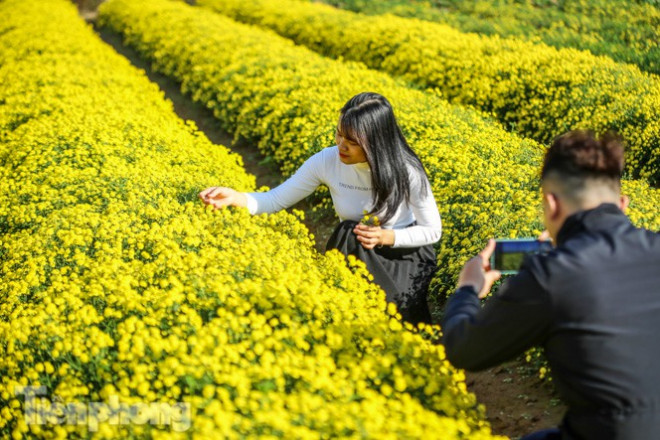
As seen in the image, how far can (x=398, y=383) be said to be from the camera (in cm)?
236

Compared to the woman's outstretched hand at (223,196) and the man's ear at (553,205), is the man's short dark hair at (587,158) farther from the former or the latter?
the woman's outstretched hand at (223,196)

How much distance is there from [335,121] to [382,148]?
3.49 meters

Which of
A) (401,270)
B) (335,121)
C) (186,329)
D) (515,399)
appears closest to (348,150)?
(401,270)

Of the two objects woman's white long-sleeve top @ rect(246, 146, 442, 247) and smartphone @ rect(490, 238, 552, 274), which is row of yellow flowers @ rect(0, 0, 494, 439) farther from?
smartphone @ rect(490, 238, 552, 274)

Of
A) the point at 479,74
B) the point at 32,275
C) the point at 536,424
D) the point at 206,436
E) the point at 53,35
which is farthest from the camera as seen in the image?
the point at 53,35

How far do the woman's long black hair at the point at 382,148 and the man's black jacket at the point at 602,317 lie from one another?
5.30ft

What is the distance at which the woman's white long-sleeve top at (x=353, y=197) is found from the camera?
3.51 m

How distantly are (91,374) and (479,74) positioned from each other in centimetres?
690

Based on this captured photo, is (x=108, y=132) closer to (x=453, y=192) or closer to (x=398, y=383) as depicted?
(x=453, y=192)

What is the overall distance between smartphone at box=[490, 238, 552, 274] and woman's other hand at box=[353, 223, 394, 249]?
1.11 m

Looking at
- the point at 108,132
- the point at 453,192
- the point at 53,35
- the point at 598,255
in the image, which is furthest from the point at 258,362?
the point at 53,35

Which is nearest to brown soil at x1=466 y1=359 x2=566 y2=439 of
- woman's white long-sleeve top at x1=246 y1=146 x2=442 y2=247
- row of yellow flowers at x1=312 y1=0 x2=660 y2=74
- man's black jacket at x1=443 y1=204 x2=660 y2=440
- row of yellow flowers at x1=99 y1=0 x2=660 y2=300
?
row of yellow flowers at x1=99 y1=0 x2=660 y2=300

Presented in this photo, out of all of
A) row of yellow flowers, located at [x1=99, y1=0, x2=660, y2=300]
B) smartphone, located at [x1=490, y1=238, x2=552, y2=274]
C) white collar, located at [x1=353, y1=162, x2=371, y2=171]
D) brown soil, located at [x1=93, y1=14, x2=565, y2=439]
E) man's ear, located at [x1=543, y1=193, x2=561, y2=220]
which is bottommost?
brown soil, located at [x1=93, y1=14, x2=565, y2=439]

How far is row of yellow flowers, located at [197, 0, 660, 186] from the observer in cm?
658
